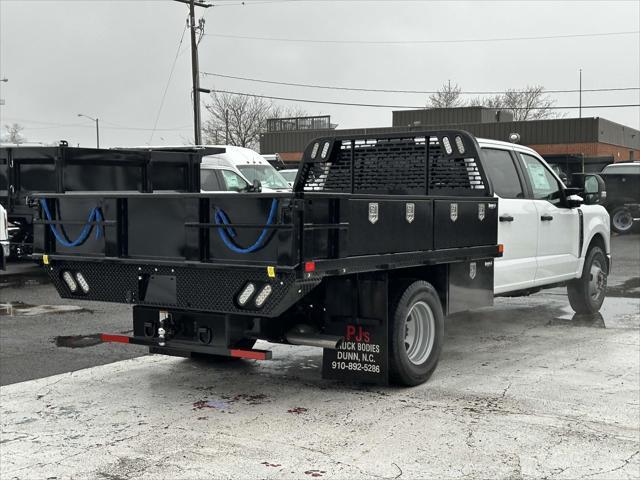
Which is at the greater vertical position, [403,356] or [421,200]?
[421,200]

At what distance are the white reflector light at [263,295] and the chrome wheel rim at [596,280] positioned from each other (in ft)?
20.2

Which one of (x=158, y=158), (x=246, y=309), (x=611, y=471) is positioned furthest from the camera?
(x=158, y=158)

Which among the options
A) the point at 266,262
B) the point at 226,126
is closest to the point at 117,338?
the point at 266,262

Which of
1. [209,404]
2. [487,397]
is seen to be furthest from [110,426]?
[487,397]

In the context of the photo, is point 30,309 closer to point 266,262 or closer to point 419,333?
point 419,333

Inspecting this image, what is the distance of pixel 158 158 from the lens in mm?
9125

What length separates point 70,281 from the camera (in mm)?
6465

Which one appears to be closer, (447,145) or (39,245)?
(39,245)

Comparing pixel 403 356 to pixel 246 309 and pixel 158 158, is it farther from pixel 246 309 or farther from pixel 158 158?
pixel 158 158

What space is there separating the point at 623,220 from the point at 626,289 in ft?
40.1

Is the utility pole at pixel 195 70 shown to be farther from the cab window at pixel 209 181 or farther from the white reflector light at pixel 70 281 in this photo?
the white reflector light at pixel 70 281

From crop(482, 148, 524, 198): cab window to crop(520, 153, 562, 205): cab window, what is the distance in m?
0.31

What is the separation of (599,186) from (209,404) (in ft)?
20.1

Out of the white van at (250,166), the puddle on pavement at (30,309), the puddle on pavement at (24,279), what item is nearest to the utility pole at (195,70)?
the white van at (250,166)
